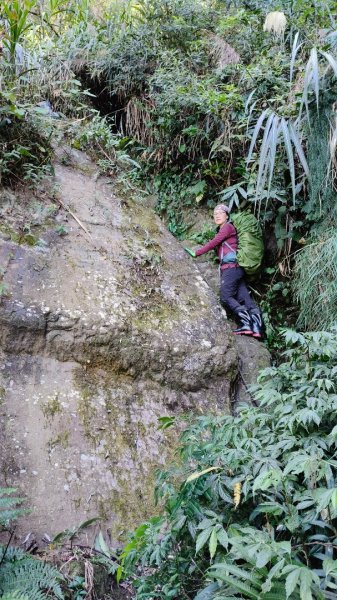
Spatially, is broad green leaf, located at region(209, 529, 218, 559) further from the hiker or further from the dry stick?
the dry stick

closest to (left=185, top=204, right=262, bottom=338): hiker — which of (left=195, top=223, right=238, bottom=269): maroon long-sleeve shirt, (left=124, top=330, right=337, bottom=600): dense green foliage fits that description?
(left=195, top=223, right=238, bottom=269): maroon long-sleeve shirt

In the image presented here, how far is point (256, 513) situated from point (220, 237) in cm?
345

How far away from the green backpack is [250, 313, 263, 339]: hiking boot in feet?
1.67

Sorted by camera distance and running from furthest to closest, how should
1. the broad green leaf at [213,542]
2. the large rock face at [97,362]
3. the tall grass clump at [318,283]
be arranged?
the tall grass clump at [318,283]
the large rock face at [97,362]
the broad green leaf at [213,542]

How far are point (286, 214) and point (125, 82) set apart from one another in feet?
10.4

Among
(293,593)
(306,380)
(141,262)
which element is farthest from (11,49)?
(293,593)

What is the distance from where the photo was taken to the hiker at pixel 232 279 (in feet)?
15.4

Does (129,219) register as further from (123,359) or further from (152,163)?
(123,359)

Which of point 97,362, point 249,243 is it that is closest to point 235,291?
point 249,243

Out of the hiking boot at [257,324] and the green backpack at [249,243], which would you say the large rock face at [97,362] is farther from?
the green backpack at [249,243]

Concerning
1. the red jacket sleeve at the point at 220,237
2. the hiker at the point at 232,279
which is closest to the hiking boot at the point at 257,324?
the hiker at the point at 232,279

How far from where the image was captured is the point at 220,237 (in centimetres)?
503

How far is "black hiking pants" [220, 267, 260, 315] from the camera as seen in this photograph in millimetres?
4746

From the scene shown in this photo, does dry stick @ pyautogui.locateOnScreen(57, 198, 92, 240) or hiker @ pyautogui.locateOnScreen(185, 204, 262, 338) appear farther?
hiker @ pyautogui.locateOnScreen(185, 204, 262, 338)
